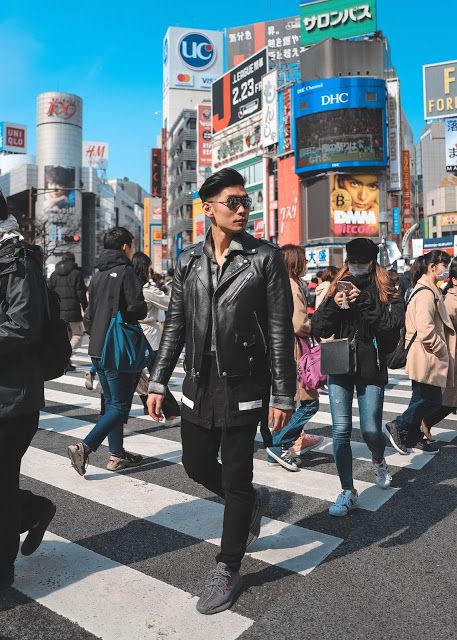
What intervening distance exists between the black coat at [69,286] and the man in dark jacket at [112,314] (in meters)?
5.91

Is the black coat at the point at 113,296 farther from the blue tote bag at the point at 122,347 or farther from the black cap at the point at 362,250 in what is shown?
the black cap at the point at 362,250

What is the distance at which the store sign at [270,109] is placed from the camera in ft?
173

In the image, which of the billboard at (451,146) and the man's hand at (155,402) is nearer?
the man's hand at (155,402)

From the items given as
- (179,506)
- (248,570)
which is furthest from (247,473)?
(179,506)

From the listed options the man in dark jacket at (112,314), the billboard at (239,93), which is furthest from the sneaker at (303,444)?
the billboard at (239,93)

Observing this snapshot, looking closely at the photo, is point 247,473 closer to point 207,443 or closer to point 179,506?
point 207,443

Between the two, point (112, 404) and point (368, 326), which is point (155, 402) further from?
point (112, 404)

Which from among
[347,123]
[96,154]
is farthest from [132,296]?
[96,154]

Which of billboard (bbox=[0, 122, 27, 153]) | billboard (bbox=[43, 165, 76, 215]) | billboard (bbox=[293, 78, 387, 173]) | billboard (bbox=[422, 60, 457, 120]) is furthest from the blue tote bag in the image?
billboard (bbox=[0, 122, 27, 153])

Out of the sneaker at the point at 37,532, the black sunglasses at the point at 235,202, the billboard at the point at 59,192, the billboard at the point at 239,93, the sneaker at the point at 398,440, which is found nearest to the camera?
the black sunglasses at the point at 235,202

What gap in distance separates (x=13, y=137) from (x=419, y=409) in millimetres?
163718

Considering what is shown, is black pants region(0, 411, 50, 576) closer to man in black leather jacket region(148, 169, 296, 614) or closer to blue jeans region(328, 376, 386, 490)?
man in black leather jacket region(148, 169, 296, 614)

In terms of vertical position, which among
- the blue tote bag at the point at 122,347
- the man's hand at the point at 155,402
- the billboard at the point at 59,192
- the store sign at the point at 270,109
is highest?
the billboard at the point at 59,192

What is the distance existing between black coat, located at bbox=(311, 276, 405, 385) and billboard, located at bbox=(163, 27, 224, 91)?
105m
